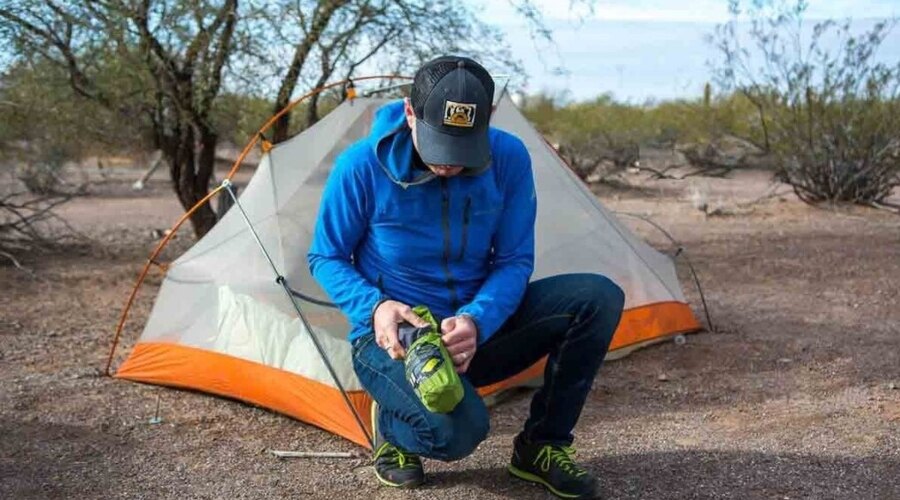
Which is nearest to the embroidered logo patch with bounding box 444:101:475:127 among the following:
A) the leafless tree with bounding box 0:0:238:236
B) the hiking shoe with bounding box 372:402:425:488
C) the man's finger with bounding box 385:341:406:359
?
the man's finger with bounding box 385:341:406:359

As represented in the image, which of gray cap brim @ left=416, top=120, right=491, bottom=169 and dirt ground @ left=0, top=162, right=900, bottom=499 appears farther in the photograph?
dirt ground @ left=0, top=162, right=900, bottom=499

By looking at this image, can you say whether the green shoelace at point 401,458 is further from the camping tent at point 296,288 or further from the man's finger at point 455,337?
the man's finger at point 455,337

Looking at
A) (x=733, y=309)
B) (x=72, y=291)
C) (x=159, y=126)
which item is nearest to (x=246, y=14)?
(x=159, y=126)

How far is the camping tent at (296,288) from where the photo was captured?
182 inches

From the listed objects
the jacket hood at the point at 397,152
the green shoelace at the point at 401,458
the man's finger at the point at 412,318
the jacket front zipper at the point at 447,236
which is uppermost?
the jacket hood at the point at 397,152

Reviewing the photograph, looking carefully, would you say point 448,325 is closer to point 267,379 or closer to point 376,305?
point 376,305

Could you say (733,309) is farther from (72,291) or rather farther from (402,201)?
(72,291)

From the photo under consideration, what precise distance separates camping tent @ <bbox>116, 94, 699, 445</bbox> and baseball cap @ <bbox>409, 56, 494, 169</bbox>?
1364mm

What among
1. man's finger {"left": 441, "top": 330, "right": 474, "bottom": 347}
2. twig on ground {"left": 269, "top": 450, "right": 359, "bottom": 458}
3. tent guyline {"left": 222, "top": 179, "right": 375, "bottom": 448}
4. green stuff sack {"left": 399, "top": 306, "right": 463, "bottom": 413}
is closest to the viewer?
green stuff sack {"left": 399, "top": 306, "right": 463, "bottom": 413}

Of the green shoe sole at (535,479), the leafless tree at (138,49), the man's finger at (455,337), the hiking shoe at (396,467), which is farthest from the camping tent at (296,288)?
the leafless tree at (138,49)

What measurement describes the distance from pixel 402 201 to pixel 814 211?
936cm

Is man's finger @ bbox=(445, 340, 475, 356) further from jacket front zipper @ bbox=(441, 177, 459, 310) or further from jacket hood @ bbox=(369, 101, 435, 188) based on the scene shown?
jacket hood @ bbox=(369, 101, 435, 188)

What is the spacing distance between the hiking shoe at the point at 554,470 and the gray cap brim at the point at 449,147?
1.00m

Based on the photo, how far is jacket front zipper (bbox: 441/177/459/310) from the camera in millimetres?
3570
